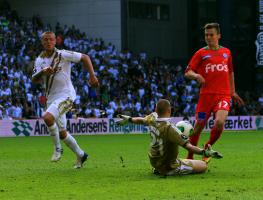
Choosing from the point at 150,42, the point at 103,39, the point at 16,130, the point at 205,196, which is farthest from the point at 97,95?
the point at 205,196

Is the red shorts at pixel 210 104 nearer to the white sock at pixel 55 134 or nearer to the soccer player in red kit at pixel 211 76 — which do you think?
the soccer player in red kit at pixel 211 76

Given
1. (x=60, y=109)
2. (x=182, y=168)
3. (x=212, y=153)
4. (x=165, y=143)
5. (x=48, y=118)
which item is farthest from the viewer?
(x=60, y=109)

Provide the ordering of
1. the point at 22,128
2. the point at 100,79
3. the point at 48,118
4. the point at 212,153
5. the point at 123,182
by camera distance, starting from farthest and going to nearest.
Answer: the point at 100,79 → the point at 22,128 → the point at 48,118 → the point at 123,182 → the point at 212,153

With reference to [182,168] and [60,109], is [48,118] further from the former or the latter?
[182,168]

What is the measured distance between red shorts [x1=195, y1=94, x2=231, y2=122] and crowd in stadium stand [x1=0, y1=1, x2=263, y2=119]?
72.2 ft

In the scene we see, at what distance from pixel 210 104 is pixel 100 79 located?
28.7 m

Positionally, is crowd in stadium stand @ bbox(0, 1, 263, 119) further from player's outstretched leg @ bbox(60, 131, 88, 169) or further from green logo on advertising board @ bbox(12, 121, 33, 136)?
player's outstretched leg @ bbox(60, 131, 88, 169)

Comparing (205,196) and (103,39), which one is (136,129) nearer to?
(103,39)

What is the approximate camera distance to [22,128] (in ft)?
113

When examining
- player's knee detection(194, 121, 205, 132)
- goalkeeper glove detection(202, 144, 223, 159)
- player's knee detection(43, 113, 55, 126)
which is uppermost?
player's knee detection(43, 113, 55, 126)

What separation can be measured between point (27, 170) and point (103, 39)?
3826 centimetres

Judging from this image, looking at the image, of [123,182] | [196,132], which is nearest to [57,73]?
[196,132]

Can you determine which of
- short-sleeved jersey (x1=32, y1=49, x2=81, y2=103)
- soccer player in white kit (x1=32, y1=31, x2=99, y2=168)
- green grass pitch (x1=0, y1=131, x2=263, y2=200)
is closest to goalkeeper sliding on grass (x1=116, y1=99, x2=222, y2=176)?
green grass pitch (x1=0, y1=131, x2=263, y2=200)

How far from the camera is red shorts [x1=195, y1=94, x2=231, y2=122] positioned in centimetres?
1303
